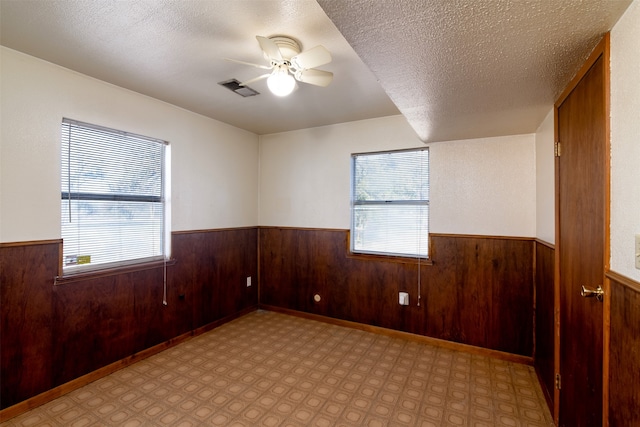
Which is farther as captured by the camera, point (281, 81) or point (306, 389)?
point (306, 389)

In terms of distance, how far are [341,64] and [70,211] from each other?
7.85 feet

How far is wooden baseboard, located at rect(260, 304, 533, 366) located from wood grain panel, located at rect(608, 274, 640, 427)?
1.94m

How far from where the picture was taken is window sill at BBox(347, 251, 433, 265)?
319 centimetres

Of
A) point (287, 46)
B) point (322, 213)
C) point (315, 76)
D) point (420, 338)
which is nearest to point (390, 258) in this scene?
point (420, 338)

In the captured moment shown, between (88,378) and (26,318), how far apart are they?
70cm

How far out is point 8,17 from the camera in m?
1.69

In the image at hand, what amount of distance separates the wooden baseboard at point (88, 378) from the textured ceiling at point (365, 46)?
2423mm

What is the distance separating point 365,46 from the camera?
1.25 metres

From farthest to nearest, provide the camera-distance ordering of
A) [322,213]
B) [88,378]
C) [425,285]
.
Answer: [322,213] → [425,285] → [88,378]

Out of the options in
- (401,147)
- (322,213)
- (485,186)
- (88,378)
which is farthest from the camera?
(322,213)

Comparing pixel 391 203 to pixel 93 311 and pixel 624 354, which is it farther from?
pixel 93 311

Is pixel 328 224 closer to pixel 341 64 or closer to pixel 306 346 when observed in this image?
pixel 306 346

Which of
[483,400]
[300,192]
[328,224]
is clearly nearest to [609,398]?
[483,400]

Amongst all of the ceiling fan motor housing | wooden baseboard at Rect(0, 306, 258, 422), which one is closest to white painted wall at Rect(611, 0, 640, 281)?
the ceiling fan motor housing
